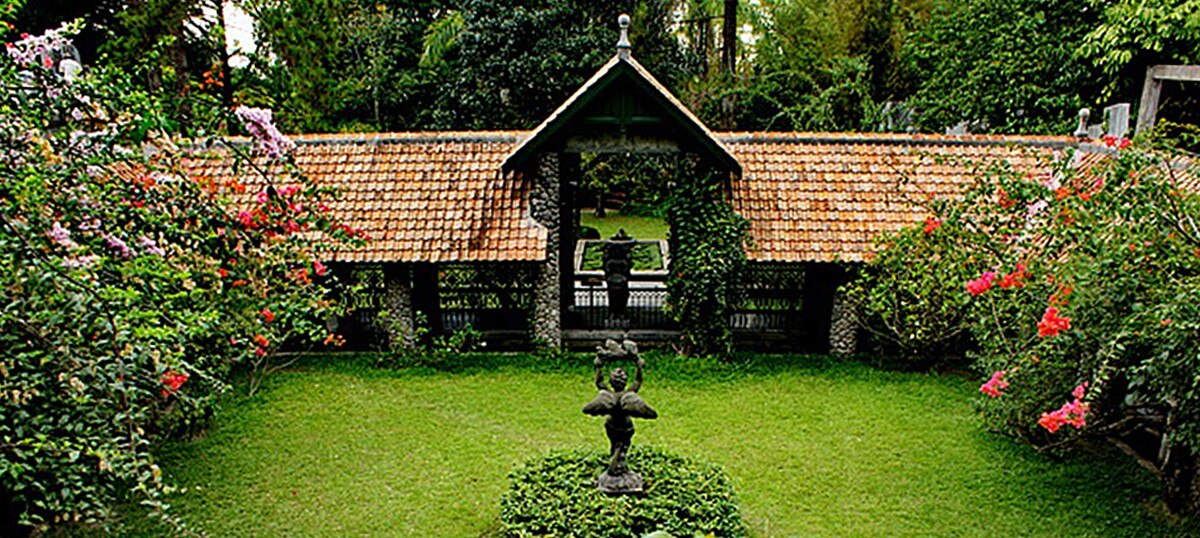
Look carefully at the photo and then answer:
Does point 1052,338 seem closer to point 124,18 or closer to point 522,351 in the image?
point 522,351

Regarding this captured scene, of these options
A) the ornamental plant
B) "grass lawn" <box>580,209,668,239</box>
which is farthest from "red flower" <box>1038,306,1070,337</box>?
"grass lawn" <box>580,209,668,239</box>

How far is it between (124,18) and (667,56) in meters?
11.9

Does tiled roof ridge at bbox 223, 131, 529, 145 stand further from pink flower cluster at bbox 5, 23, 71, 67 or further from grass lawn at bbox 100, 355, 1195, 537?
pink flower cluster at bbox 5, 23, 71, 67

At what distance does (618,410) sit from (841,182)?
6.58 m

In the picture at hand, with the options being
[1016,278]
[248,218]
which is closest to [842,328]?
[1016,278]

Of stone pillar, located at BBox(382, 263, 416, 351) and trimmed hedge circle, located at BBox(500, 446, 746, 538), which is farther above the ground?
stone pillar, located at BBox(382, 263, 416, 351)

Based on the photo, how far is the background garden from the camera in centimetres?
445

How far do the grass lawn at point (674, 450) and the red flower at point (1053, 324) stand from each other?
2101 millimetres

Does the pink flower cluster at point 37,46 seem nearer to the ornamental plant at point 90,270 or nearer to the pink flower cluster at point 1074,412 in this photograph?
the ornamental plant at point 90,270

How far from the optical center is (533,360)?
11.6m

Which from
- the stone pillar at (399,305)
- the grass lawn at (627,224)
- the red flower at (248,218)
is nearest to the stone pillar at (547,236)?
the stone pillar at (399,305)

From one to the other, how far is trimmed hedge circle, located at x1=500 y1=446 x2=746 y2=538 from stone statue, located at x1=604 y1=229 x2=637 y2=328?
189 inches

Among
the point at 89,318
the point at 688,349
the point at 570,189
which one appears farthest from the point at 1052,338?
the point at 570,189

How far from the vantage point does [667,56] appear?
20.5 metres
